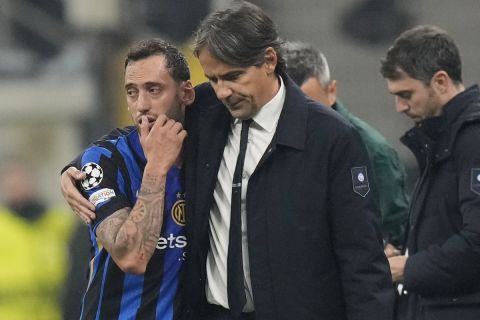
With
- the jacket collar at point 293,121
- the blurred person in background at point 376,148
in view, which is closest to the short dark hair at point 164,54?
the jacket collar at point 293,121

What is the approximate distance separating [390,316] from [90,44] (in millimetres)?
10330

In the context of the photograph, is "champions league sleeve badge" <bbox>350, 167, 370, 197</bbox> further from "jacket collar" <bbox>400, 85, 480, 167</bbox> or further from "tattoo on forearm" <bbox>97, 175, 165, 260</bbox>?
"jacket collar" <bbox>400, 85, 480, 167</bbox>

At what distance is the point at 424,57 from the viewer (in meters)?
5.69

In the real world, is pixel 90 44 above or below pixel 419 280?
above

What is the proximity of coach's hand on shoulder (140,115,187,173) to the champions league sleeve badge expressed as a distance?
59cm

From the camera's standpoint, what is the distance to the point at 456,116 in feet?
18.1

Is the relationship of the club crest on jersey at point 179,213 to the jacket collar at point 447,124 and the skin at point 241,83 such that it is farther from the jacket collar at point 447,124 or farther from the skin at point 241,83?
the jacket collar at point 447,124

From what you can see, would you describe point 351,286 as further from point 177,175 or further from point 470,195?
point 470,195

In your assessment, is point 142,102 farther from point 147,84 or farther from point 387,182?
point 387,182

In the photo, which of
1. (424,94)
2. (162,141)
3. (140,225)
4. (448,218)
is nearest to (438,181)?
(448,218)

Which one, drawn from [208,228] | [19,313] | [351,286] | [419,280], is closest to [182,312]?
[208,228]

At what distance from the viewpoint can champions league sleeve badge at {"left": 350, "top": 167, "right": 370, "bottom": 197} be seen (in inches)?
173

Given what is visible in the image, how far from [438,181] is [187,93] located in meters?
1.36

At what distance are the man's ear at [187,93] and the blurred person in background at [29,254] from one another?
5.30m
